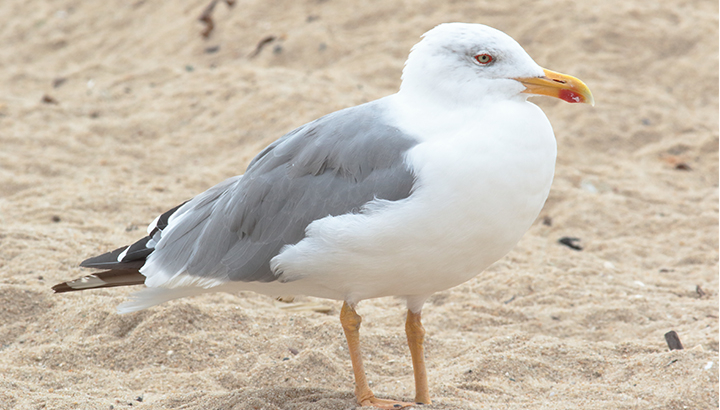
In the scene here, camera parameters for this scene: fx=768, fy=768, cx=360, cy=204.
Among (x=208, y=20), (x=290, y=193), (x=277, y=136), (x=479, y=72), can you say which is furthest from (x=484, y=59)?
(x=208, y=20)

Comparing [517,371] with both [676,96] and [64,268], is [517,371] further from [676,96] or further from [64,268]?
[676,96]

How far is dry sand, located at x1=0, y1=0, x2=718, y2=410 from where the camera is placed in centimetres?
352

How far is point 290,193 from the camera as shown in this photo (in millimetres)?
3041

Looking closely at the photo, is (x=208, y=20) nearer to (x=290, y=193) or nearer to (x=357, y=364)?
(x=290, y=193)

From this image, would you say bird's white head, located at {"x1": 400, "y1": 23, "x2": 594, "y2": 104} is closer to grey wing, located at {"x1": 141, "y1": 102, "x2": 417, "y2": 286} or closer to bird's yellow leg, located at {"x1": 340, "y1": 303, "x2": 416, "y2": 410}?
grey wing, located at {"x1": 141, "y1": 102, "x2": 417, "y2": 286}

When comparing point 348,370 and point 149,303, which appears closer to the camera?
point 149,303

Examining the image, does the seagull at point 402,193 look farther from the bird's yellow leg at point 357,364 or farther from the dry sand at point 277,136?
the dry sand at point 277,136

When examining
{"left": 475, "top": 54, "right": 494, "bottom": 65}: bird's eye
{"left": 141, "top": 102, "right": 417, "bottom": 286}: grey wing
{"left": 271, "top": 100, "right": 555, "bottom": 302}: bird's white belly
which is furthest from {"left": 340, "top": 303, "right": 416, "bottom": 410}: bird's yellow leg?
{"left": 475, "top": 54, "right": 494, "bottom": 65}: bird's eye

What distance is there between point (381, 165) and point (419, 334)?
2.93 feet

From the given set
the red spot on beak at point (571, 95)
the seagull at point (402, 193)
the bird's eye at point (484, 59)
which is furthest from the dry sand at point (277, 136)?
the bird's eye at point (484, 59)

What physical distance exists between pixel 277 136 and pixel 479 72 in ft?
12.5

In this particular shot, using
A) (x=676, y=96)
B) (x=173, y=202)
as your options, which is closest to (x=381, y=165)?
(x=173, y=202)

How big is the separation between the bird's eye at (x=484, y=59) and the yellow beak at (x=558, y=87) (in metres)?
0.13

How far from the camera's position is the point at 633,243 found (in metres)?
5.27
